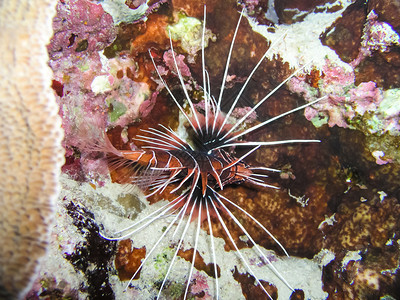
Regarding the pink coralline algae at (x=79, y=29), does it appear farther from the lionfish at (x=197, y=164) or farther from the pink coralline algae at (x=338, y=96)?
the pink coralline algae at (x=338, y=96)

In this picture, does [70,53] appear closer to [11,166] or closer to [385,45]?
[11,166]

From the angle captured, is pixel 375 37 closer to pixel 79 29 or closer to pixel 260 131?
pixel 260 131

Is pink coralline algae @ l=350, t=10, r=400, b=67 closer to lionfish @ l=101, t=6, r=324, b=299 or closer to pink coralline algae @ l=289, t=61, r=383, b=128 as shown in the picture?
pink coralline algae @ l=289, t=61, r=383, b=128

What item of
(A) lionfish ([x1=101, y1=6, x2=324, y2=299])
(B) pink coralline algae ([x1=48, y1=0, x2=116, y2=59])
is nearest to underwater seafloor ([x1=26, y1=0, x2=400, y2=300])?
(B) pink coralline algae ([x1=48, y1=0, x2=116, y2=59])

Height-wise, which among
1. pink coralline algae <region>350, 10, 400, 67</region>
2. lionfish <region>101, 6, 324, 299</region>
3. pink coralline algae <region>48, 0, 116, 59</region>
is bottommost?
lionfish <region>101, 6, 324, 299</region>

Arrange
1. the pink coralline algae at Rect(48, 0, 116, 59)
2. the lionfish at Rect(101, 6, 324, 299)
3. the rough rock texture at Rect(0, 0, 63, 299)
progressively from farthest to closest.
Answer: the lionfish at Rect(101, 6, 324, 299), the pink coralline algae at Rect(48, 0, 116, 59), the rough rock texture at Rect(0, 0, 63, 299)

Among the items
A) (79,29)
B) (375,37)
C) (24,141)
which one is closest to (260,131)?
(375,37)

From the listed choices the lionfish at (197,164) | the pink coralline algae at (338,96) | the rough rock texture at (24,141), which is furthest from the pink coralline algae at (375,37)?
the rough rock texture at (24,141)
